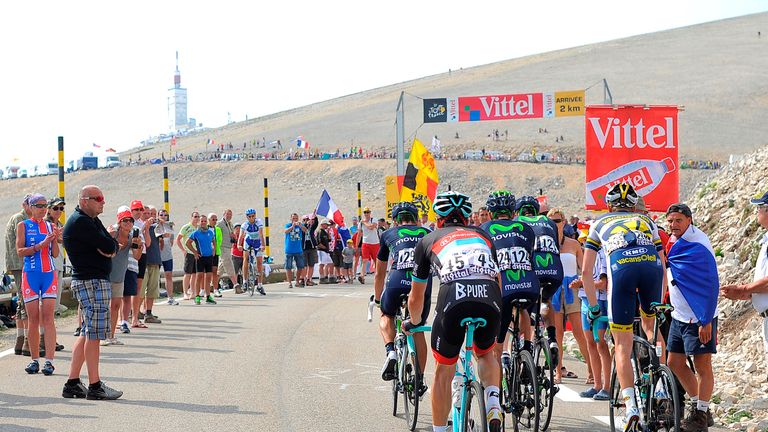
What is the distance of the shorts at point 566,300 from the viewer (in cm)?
1132

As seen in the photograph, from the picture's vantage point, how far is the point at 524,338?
29.6 feet

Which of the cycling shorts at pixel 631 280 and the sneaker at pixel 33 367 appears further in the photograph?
the sneaker at pixel 33 367

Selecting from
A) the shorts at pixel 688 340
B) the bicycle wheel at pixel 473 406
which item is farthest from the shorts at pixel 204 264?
the bicycle wheel at pixel 473 406

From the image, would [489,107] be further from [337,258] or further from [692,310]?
[692,310]

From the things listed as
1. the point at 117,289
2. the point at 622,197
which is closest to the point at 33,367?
the point at 117,289

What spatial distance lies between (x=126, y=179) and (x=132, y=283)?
319ft

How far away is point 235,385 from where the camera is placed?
35.7ft

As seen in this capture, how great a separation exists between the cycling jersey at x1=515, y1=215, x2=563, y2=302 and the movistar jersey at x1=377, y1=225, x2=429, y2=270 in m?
1.14

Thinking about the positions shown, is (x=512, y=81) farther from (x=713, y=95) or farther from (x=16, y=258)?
(x=16, y=258)

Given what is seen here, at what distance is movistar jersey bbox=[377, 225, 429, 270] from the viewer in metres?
9.16

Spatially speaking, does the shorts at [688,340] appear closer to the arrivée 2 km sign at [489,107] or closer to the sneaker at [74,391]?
the sneaker at [74,391]

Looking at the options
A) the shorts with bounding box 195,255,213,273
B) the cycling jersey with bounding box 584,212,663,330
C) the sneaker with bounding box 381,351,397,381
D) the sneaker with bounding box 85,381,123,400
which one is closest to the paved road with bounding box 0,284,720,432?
the sneaker with bounding box 85,381,123,400

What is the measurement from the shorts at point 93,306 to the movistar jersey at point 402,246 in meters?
2.92

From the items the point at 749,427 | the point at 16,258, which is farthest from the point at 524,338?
the point at 16,258
